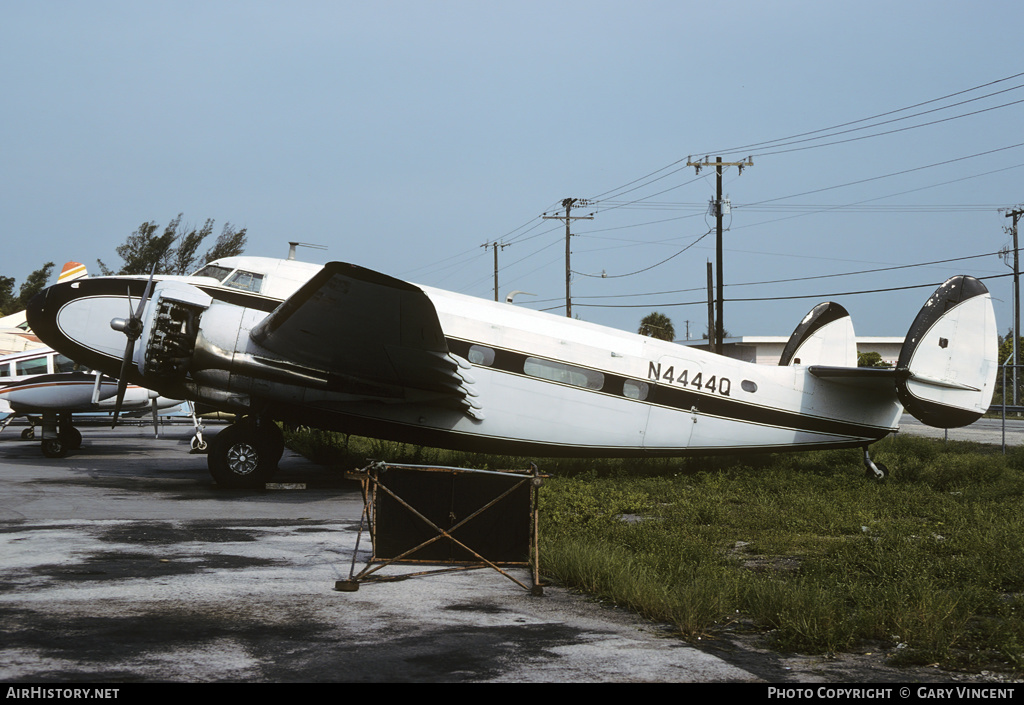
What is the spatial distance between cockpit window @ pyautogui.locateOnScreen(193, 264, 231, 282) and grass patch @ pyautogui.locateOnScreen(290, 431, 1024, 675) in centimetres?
651

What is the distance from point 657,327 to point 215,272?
64.6 metres

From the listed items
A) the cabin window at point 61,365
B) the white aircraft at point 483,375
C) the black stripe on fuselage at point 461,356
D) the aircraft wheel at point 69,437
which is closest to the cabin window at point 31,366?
the cabin window at point 61,365

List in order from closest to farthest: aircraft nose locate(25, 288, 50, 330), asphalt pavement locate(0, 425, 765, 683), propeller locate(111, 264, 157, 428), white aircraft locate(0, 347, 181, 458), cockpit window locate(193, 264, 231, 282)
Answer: asphalt pavement locate(0, 425, 765, 683) < propeller locate(111, 264, 157, 428) < aircraft nose locate(25, 288, 50, 330) < cockpit window locate(193, 264, 231, 282) < white aircraft locate(0, 347, 181, 458)

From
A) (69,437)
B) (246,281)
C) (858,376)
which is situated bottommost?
(69,437)

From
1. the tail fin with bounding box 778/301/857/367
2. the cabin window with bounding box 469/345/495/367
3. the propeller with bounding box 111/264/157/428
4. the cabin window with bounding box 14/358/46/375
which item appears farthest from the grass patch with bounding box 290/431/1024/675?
the cabin window with bounding box 14/358/46/375

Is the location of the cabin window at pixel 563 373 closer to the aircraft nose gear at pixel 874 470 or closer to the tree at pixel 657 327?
the aircraft nose gear at pixel 874 470

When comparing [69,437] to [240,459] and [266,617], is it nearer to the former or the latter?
[240,459]

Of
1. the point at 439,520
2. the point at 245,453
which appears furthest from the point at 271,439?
the point at 439,520

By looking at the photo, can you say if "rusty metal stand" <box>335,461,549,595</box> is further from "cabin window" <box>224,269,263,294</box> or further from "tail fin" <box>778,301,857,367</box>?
"tail fin" <box>778,301,857,367</box>

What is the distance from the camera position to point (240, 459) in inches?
638

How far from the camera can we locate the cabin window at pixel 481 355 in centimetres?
1569

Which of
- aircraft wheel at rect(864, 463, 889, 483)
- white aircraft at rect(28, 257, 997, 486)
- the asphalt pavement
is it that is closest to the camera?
the asphalt pavement

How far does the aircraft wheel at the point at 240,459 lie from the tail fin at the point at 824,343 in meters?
11.1

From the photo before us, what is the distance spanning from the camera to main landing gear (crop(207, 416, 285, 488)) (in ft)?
52.5
